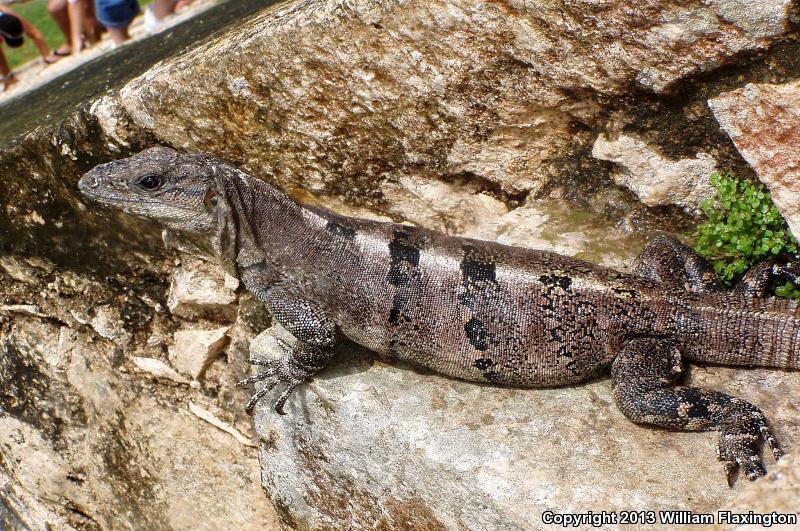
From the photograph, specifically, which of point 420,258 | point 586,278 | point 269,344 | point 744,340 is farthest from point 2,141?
point 744,340

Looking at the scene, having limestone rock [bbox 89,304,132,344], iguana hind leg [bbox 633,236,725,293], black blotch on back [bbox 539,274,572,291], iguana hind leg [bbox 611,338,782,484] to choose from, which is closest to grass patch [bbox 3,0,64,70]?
limestone rock [bbox 89,304,132,344]

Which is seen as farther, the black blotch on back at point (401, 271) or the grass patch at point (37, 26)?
the grass patch at point (37, 26)

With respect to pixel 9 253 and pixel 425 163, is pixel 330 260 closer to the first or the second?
pixel 425 163

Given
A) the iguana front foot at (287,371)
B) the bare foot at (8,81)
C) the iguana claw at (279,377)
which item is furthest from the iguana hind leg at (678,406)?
the bare foot at (8,81)

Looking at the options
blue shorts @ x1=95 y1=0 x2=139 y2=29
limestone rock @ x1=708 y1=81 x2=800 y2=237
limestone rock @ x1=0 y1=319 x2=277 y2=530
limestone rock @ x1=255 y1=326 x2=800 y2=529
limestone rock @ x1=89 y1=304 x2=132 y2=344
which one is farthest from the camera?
blue shorts @ x1=95 y1=0 x2=139 y2=29

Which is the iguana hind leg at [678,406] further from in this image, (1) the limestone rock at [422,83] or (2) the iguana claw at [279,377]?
(2) the iguana claw at [279,377]

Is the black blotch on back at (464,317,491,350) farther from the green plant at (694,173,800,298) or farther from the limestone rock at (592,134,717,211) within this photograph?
the green plant at (694,173,800,298)
